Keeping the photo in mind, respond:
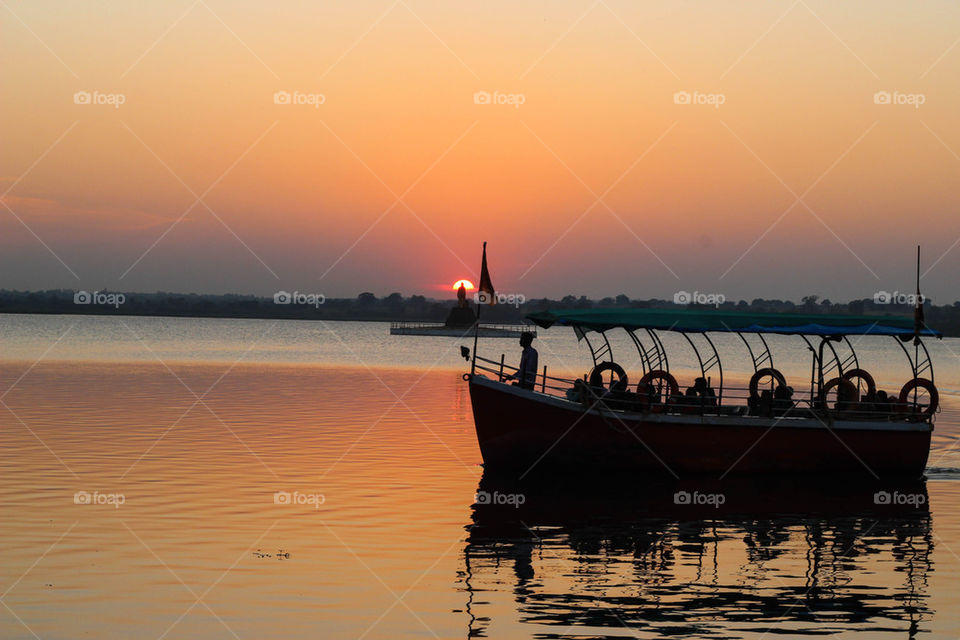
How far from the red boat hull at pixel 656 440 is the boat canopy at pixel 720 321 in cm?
198

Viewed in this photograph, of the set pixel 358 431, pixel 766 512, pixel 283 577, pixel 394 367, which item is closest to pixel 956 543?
pixel 766 512

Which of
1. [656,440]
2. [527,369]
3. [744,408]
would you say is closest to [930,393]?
[744,408]

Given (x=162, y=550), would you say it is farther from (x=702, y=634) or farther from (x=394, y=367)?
(x=394, y=367)

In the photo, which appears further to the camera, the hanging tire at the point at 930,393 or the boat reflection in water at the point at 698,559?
the hanging tire at the point at 930,393

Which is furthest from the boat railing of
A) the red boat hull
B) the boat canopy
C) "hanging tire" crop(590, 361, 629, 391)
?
the boat canopy

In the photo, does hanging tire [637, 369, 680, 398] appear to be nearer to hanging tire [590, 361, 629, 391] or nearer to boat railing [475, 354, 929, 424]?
boat railing [475, 354, 929, 424]

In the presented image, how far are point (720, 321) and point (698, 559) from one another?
26.4 ft

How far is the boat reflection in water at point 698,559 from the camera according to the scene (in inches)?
530

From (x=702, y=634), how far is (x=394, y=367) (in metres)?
65.2

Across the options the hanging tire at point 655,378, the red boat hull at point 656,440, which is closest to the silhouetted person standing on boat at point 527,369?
the red boat hull at point 656,440

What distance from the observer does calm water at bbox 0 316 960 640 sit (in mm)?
13227

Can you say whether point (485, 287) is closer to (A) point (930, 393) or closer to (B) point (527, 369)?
(B) point (527, 369)

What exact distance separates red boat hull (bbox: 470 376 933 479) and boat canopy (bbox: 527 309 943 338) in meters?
1.98

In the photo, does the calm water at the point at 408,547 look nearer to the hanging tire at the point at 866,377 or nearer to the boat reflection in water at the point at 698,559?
the boat reflection in water at the point at 698,559
